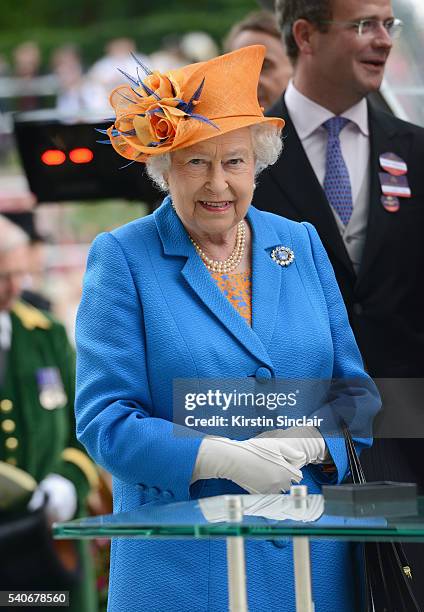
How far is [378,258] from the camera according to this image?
3785 mm

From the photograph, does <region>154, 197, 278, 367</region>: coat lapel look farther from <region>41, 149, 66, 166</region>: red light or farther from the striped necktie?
<region>41, 149, 66, 166</region>: red light

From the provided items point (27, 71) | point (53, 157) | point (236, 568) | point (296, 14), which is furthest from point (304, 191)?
point (27, 71)

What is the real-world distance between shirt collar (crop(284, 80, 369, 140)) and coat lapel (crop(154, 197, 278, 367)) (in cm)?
110

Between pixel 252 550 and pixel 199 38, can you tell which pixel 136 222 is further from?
pixel 199 38

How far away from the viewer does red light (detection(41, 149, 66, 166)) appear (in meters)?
4.74

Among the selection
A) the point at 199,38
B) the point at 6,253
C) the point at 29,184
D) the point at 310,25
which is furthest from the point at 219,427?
the point at 199,38

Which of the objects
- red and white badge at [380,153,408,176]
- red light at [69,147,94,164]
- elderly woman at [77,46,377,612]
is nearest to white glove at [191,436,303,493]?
elderly woman at [77,46,377,612]

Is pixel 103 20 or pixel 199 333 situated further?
pixel 103 20

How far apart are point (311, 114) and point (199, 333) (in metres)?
1.38

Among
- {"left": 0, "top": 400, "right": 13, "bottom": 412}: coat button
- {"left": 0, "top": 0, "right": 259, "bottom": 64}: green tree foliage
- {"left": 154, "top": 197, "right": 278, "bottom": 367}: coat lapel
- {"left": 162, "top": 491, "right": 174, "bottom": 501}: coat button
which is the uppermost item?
{"left": 0, "top": 0, "right": 259, "bottom": 64}: green tree foliage

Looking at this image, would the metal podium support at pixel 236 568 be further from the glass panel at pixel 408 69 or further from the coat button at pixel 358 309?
the glass panel at pixel 408 69

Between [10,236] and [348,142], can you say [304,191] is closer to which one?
[348,142]

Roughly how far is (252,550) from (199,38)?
421 centimetres

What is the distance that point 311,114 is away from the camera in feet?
13.0
